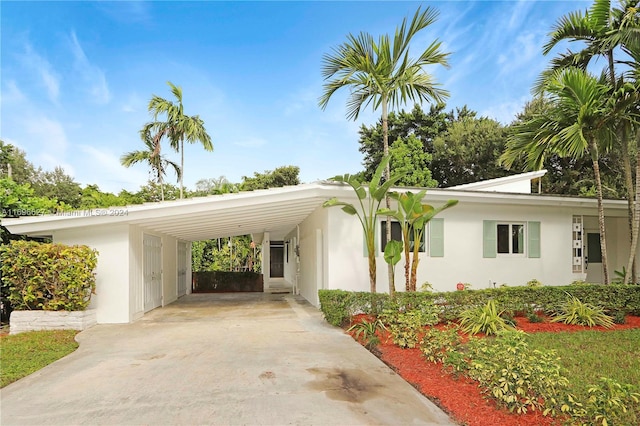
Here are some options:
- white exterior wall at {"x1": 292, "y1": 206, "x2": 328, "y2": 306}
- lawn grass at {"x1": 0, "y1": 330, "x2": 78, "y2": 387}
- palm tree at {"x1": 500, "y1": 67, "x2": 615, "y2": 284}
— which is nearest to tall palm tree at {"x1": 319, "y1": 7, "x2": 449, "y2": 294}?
white exterior wall at {"x1": 292, "y1": 206, "x2": 328, "y2": 306}

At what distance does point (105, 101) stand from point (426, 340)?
1467 centimetres

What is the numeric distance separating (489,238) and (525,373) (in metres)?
7.39

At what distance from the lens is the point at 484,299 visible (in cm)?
849

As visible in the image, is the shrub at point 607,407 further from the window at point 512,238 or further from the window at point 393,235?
the window at point 512,238

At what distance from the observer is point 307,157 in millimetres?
30875

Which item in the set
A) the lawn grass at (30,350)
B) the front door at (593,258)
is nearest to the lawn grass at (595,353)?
the front door at (593,258)

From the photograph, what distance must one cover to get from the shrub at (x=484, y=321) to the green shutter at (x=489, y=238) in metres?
2.91

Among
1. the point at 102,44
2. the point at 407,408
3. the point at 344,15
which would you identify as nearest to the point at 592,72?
the point at 344,15

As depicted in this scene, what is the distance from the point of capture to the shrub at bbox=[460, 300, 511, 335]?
7.42 m

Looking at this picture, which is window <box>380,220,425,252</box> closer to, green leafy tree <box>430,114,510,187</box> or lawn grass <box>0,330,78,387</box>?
lawn grass <box>0,330,78,387</box>

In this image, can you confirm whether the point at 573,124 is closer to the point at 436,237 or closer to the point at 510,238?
the point at 510,238

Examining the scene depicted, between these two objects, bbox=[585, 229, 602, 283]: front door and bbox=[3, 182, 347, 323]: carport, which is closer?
bbox=[3, 182, 347, 323]: carport

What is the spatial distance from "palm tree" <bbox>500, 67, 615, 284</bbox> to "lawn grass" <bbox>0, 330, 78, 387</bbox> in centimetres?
1061

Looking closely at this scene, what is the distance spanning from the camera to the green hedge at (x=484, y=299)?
8094 mm
